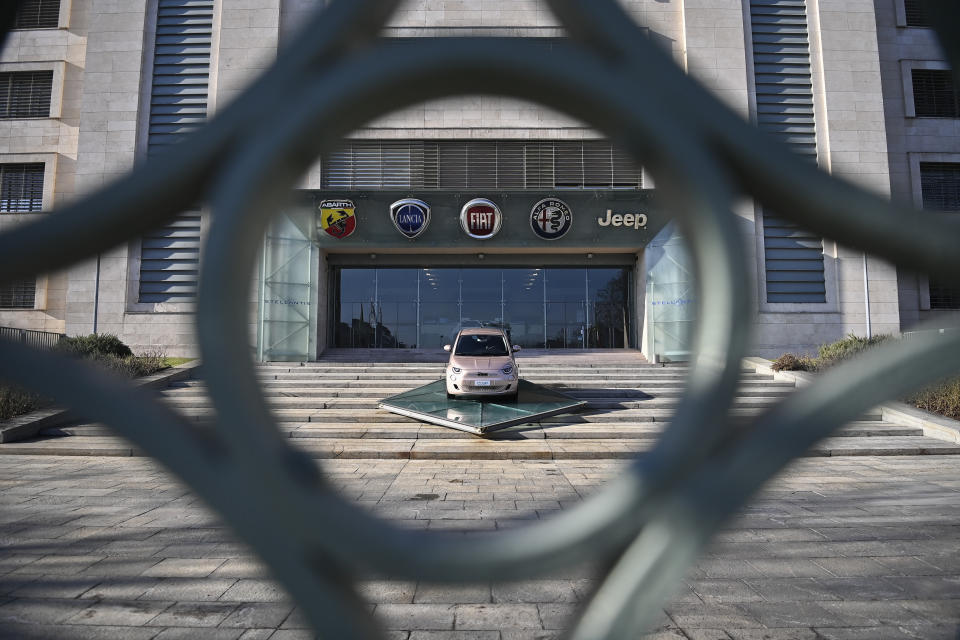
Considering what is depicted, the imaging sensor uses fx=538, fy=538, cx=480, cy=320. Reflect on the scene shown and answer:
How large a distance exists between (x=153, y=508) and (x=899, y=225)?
6.82m

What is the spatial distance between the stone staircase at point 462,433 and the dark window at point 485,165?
735cm

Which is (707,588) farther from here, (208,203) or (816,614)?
(208,203)

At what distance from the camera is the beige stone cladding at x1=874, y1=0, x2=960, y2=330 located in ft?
68.3

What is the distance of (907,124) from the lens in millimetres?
21266

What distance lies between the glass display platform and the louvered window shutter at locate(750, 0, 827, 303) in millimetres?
12535

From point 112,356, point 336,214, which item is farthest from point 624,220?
point 112,356

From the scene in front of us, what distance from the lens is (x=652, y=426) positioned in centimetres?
1134

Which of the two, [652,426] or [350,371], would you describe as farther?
[350,371]

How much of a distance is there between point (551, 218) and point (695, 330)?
19518 millimetres

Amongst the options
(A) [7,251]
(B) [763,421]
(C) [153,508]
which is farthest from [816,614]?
(C) [153,508]

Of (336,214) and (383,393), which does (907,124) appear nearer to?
(336,214)

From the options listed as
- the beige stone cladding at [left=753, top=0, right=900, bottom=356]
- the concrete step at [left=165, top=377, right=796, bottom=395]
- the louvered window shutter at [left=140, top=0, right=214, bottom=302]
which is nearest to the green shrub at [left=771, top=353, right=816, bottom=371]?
the concrete step at [left=165, top=377, right=796, bottom=395]

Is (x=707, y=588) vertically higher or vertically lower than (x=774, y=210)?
lower

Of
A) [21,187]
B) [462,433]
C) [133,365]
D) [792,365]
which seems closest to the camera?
[462,433]
